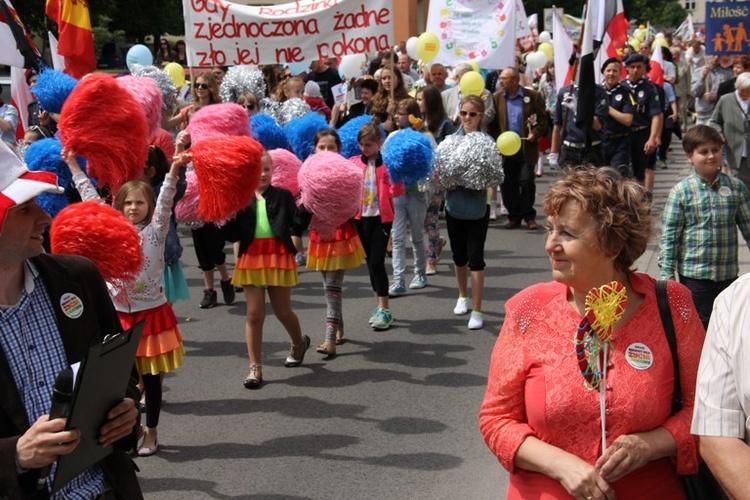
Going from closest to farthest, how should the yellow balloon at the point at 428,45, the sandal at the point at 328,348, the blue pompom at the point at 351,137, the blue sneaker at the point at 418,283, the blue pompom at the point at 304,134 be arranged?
1. the sandal at the point at 328,348
2. the blue pompom at the point at 351,137
3. the blue pompom at the point at 304,134
4. the blue sneaker at the point at 418,283
5. the yellow balloon at the point at 428,45

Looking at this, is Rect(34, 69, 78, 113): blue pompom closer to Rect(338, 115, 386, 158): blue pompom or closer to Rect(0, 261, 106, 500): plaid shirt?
Rect(338, 115, 386, 158): blue pompom

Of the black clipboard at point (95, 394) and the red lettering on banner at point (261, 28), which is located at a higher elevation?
the red lettering on banner at point (261, 28)

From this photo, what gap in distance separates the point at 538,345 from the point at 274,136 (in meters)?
6.71

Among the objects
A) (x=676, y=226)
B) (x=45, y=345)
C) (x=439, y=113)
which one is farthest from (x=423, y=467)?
(x=439, y=113)

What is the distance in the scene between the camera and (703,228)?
6.26 metres

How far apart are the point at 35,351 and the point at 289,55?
27.1 feet

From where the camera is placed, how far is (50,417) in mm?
2576

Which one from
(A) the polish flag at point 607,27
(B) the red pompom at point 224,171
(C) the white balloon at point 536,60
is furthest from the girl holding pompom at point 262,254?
(C) the white balloon at point 536,60

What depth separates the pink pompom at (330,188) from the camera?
7.55 m

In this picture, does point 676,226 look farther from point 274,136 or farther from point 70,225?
point 274,136

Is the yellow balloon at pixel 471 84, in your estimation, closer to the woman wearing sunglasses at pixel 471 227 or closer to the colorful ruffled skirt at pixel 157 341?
the woman wearing sunglasses at pixel 471 227

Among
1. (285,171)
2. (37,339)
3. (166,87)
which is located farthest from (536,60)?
(37,339)

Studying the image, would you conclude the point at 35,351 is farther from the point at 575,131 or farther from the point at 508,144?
the point at 575,131

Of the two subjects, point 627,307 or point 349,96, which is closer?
point 627,307
